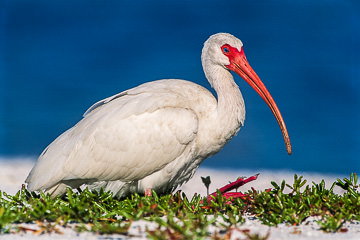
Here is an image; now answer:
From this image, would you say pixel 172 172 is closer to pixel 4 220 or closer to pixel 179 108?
pixel 179 108

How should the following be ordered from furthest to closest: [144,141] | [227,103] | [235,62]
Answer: [235,62] → [227,103] → [144,141]

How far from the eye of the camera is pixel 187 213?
4812 mm

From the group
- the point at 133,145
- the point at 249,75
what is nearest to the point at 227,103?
the point at 249,75

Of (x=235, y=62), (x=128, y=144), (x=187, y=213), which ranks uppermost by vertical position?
(x=235, y=62)

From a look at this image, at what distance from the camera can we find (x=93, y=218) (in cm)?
483

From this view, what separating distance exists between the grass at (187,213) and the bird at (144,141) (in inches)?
17.4

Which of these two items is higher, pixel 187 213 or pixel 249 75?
pixel 249 75

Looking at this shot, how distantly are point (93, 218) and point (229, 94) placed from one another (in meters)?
2.96

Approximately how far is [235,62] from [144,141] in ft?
6.59

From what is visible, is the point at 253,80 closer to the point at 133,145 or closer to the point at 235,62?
the point at 235,62

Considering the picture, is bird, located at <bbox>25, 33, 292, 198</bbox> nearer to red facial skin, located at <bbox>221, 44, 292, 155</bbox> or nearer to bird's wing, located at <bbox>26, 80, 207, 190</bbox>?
bird's wing, located at <bbox>26, 80, 207, 190</bbox>

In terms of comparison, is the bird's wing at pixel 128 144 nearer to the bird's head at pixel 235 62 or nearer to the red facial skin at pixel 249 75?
the bird's head at pixel 235 62

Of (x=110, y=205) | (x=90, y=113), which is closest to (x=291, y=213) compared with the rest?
(x=110, y=205)

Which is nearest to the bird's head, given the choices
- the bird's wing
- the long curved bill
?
the long curved bill
